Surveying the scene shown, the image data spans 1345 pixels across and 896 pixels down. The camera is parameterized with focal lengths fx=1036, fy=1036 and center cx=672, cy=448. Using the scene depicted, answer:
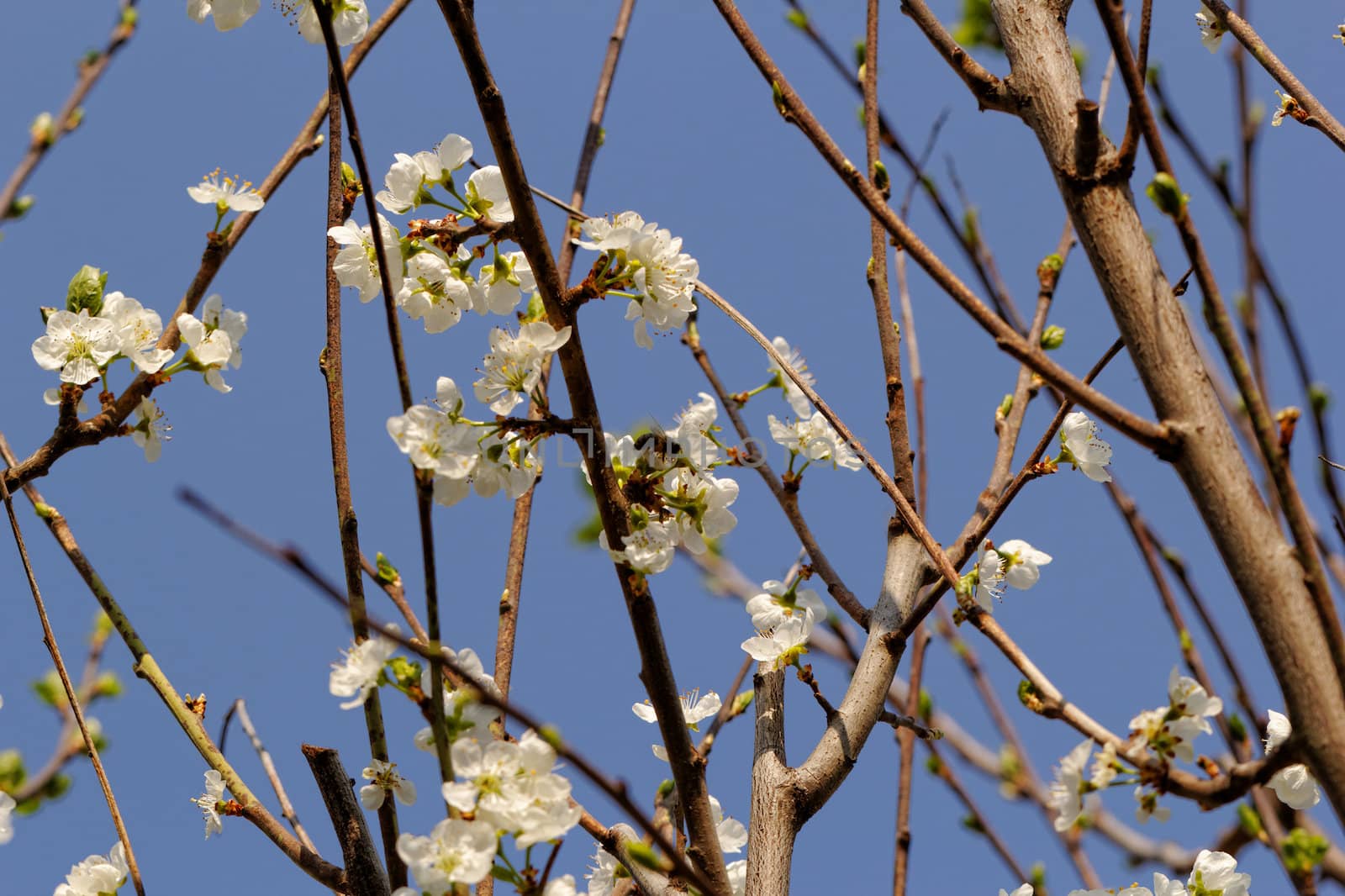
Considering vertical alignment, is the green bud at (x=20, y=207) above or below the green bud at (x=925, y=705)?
above

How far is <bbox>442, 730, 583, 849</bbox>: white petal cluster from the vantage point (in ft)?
4.59

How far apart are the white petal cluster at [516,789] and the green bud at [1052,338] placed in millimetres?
1679

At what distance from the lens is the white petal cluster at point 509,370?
1.56 meters

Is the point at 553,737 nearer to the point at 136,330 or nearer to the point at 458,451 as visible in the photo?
the point at 458,451

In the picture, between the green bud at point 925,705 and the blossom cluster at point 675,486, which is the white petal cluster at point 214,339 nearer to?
the blossom cluster at point 675,486

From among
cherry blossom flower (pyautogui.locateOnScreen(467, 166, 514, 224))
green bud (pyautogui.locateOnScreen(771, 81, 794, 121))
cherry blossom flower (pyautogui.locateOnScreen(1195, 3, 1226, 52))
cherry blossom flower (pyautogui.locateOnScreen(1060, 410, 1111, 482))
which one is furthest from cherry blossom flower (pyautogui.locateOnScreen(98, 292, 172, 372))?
cherry blossom flower (pyautogui.locateOnScreen(1195, 3, 1226, 52))

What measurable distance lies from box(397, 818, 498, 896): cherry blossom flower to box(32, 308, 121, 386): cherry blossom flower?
1145mm

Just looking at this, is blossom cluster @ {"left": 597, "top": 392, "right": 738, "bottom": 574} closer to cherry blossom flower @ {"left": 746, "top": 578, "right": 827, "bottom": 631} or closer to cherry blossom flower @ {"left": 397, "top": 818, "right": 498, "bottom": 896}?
cherry blossom flower @ {"left": 746, "top": 578, "right": 827, "bottom": 631}

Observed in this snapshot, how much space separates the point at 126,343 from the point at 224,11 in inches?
25.3

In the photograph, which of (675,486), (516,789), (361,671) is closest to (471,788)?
(516,789)

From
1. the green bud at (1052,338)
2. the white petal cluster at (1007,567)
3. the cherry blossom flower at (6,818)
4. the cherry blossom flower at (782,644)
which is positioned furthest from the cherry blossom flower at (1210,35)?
the cherry blossom flower at (6,818)

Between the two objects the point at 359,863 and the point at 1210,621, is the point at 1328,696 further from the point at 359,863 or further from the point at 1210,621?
the point at 359,863

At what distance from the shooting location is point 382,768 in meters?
1.64

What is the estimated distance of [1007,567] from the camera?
2254 mm
